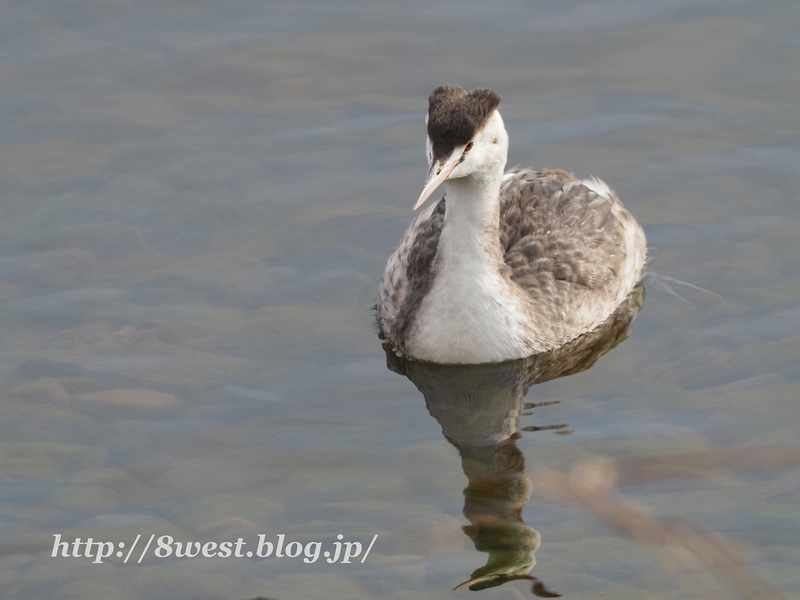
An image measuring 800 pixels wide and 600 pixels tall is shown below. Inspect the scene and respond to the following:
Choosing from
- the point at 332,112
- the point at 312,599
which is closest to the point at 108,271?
the point at 332,112

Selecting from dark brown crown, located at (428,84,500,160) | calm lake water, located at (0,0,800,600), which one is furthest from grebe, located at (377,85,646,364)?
calm lake water, located at (0,0,800,600)

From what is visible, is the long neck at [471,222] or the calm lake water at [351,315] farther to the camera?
the long neck at [471,222]

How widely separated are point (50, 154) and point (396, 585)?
5829 millimetres

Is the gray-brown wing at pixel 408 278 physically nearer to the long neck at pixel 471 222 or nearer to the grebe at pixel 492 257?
the grebe at pixel 492 257

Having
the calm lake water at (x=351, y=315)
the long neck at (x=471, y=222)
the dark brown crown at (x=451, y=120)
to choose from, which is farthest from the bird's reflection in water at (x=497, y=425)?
the dark brown crown at (x=451, y=120)

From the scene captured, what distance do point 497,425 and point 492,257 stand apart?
1.18 m

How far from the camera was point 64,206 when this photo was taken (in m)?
10.8

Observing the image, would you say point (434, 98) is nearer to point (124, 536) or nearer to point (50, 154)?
point (124, 536)

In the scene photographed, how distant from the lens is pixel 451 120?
314 inches

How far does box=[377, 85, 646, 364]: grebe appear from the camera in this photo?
8.23 m

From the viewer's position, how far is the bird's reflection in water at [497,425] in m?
7.46

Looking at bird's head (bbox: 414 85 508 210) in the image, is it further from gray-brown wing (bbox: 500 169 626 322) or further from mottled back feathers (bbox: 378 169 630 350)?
gray-brown wing (bbox: 500 169 626 322)

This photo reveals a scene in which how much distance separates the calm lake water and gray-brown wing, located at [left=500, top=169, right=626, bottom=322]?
467 millimetres

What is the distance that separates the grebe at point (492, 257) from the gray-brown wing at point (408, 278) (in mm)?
11
